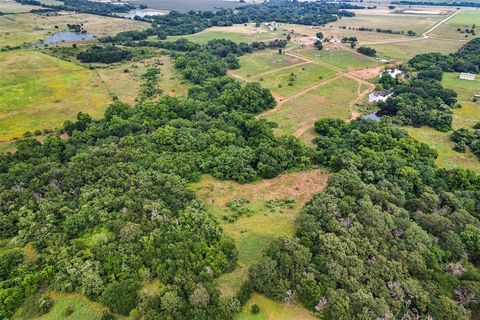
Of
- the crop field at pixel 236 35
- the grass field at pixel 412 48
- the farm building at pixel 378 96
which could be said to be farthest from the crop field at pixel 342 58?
the crop field at pixel 236 35

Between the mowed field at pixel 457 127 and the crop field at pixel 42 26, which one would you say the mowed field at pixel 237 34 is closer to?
the crop field at pixel 42 26

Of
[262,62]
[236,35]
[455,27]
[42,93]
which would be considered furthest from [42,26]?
[455,27]

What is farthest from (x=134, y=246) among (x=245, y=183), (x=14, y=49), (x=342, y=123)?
(x=14, y=49)

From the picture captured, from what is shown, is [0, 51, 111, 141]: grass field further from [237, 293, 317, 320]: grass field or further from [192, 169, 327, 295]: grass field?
[237, 293, 317, 320]: grass field

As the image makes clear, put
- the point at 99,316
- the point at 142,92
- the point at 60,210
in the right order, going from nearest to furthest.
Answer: the point at 99,316 → the point at 60,210 → the point at 142,92

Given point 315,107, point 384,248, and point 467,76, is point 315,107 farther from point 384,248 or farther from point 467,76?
point 467,76

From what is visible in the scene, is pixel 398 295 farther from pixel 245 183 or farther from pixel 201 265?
pixel 245 183
